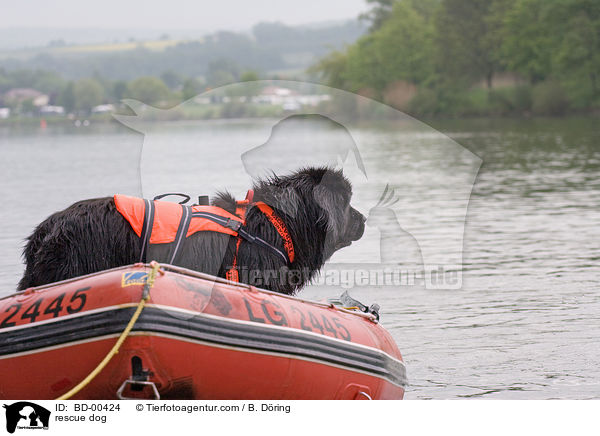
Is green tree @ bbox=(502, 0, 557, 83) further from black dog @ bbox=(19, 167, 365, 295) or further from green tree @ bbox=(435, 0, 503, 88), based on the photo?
black dog @ bbox=(19, 167, 365, 295)

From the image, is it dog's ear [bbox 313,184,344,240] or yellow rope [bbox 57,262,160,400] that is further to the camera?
dog's ear [bbox 313,184,344,240]

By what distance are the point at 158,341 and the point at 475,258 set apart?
7948 millimetres

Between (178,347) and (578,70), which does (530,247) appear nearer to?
(178,347)

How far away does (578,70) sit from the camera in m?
63.6

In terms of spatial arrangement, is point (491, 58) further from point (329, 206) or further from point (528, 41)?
point (329, 206)

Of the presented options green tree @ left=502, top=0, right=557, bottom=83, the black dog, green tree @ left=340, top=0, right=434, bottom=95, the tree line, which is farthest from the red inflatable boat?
green tree @ left=340, top=0, right=434, bottom=95

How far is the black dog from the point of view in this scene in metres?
6.33

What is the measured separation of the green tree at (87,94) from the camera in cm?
11000

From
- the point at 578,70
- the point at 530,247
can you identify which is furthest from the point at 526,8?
the point at 530,247

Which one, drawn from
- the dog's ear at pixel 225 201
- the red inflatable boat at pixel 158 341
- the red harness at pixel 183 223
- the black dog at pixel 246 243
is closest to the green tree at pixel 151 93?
the dog's ear at pixel 225 201

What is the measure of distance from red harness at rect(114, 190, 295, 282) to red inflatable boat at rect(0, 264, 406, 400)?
0.65 metres

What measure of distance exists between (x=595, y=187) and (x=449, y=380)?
553 inches
